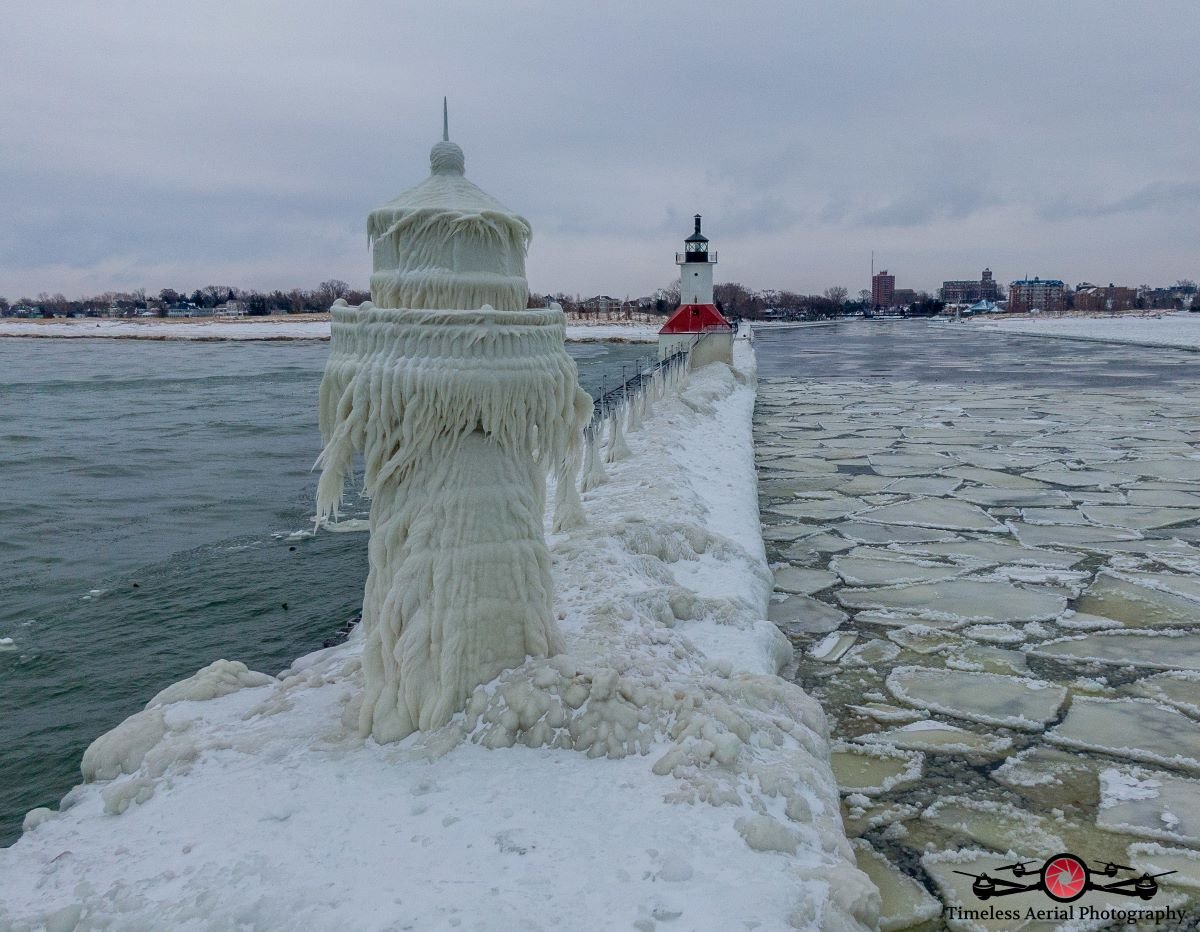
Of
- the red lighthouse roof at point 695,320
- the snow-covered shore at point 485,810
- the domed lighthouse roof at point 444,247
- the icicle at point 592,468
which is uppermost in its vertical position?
the red lighthouse roof at point 695,320

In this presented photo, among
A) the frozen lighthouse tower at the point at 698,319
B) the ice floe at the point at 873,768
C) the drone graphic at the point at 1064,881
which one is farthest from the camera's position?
the frozen lighthouse tower at the point at 698,319

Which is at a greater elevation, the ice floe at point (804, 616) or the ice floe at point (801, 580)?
the ice floe at point (801, 580)

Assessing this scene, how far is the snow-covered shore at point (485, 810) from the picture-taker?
2.77 metres

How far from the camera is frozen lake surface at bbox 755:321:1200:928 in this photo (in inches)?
146

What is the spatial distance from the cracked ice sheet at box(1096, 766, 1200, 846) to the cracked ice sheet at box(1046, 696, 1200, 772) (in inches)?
6.5

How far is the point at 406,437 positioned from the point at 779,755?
210 centimetres

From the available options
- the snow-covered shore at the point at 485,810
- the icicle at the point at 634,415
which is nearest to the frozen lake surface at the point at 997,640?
the snow-covered shore at the point at 485,810

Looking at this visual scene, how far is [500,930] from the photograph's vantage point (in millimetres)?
2625

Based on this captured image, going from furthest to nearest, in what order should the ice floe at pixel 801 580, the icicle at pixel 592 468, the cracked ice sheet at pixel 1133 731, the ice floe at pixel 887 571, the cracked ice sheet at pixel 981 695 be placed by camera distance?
the icicle at pixel 592 468 → the ice floe at pixel 887 571 → the ice floe at pixel 801 580 → the cracked ice sheet at pixel 981 695 → the cracked ice sheet at pixel 1133 731

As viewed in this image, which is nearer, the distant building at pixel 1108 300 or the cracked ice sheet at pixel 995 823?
the cracked ice sheet at pixel 995 823

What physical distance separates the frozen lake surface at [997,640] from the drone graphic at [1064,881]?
0.15ft

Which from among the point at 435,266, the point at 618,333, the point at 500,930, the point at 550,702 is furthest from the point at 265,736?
the point at 618,333

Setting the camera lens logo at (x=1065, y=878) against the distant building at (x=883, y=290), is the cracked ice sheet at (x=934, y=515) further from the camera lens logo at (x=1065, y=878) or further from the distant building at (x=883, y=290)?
the distant building at (x=883, y=290)

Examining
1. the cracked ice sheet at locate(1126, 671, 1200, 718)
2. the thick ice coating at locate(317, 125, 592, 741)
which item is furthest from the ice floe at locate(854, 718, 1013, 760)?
the thick ice coating at locate(317, 125, 592, 741)
